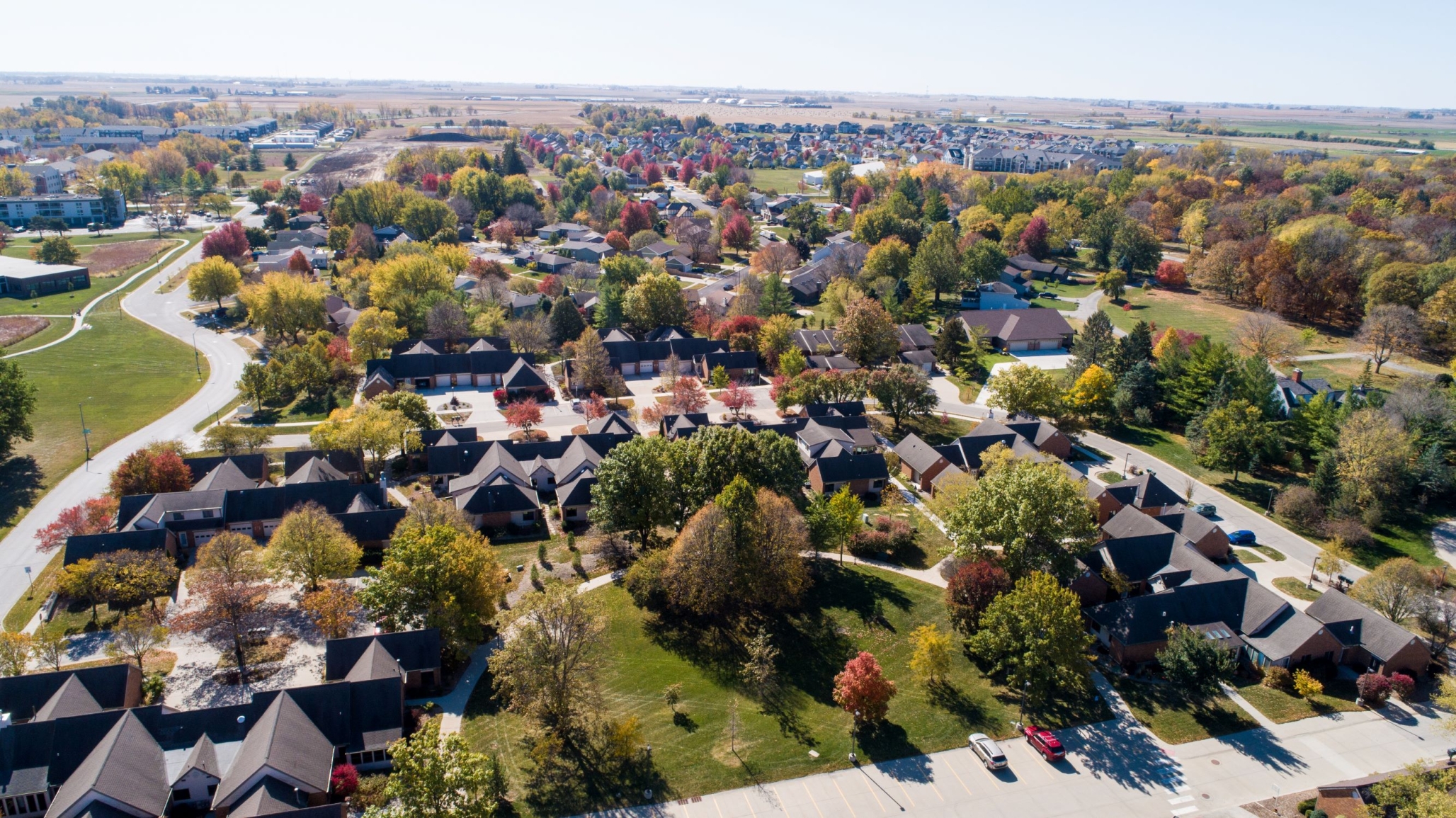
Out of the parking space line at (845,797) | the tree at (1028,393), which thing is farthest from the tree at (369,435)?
the tree at (1028,393)

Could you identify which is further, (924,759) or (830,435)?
(830,435)

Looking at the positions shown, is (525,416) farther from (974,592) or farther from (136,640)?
Result: (974,592)

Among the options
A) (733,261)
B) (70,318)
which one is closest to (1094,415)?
(733,261)

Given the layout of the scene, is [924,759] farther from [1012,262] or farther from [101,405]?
[1012,262]

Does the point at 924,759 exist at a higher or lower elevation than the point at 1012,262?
lower

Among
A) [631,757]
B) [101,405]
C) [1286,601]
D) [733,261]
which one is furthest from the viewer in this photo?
[733,261]

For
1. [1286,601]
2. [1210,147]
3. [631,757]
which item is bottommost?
[631,757]

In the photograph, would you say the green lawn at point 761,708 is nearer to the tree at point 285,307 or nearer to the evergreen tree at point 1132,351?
the evergreen tree at point 1132,351
